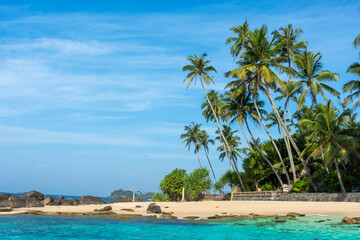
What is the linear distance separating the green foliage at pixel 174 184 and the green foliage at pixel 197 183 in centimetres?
684

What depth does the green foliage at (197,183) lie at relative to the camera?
3894cm

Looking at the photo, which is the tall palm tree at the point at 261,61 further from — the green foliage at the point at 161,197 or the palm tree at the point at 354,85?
the green foliage at the point at 161,197

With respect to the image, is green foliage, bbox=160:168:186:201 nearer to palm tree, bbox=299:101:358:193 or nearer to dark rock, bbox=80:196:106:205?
dark rock, bbox=80:196:106:205

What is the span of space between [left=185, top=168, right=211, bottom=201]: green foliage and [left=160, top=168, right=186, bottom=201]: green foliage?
6.84m

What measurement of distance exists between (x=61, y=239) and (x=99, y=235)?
1.79 m

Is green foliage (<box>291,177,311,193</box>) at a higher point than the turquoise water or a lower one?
higher

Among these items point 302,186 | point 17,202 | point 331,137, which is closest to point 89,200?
point 17,202

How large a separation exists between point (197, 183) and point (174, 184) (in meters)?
8.00

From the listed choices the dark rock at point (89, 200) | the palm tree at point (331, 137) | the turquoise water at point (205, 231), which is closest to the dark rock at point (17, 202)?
the dark rock at point (89, 200)

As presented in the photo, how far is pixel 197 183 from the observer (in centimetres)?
3922

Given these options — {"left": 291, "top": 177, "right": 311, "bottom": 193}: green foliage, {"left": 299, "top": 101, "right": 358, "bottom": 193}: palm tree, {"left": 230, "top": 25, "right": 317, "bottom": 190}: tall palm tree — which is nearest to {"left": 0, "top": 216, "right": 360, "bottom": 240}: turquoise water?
{"left": 299, "top": 101, "right": 358, "bottom": 193}: palm tree

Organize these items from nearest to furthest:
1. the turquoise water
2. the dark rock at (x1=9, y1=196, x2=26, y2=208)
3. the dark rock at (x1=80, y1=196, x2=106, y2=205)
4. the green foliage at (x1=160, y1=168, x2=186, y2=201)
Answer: the turquoise water < the dark rock at (x1=9, y1=196, x2=26, y2=208) < the dark rock at (x1=80, y1=196, x2=106, y2=205) < the green foliage at (x1=160, y1=168, x2=186, y2=201)

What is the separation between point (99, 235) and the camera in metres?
15.0

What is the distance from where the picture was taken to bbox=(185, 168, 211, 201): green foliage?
3894 centimetres
